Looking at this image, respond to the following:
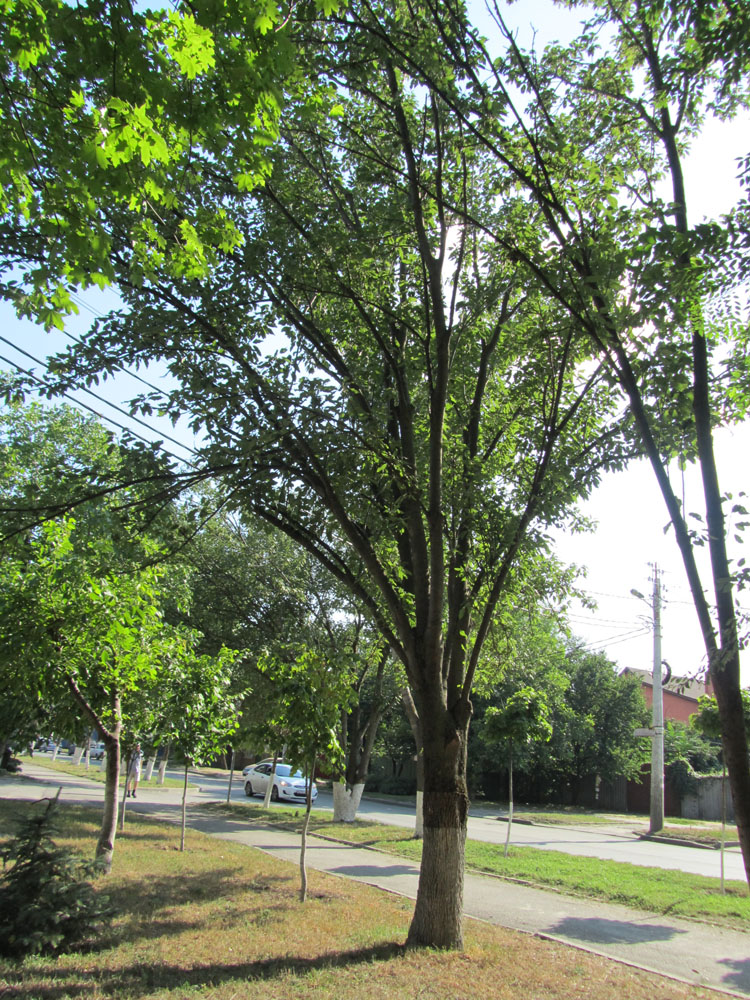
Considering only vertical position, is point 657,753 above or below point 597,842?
above

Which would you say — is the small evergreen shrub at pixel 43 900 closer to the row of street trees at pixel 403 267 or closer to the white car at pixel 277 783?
the row of street trees at pixel 403 267

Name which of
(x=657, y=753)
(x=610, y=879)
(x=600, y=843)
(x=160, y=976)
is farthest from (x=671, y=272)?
(x=657, y=753)

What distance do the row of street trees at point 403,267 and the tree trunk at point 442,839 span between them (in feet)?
0.09

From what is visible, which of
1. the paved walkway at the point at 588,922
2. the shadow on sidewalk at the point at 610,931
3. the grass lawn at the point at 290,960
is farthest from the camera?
the shadow on sidewalk at the point at 610,931

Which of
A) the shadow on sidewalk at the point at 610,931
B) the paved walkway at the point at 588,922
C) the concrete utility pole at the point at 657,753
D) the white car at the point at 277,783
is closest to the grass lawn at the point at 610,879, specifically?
the paved walkway at the point at 588,922

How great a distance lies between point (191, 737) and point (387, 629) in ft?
24.1

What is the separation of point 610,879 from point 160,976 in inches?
361

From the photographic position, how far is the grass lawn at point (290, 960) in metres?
5.67

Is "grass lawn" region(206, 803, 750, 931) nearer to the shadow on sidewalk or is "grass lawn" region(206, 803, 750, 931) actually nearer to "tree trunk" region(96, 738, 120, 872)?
the shadow on sidewalk

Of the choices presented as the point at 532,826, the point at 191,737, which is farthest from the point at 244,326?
the point at 532,826

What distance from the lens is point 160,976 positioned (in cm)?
591

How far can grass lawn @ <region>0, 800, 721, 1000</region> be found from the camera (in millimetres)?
5668

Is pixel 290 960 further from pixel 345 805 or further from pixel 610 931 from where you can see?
pixel 345 805

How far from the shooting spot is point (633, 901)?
34.8ft
